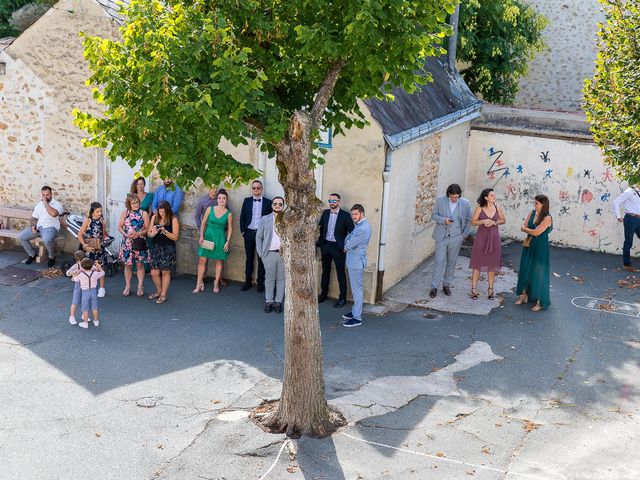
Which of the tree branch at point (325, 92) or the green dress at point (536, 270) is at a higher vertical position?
the tree branch at point (325, 92)

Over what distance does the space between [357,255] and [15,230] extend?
707 centimetres

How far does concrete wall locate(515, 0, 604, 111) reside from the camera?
2272cm

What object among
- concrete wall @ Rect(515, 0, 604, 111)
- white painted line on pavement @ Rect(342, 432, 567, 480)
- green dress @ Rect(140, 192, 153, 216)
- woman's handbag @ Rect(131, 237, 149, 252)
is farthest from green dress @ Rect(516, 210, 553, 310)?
concrete wall @ Rect(515, 0, 604, 111)

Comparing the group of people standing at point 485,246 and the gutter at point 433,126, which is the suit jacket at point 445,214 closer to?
the group of people standing at point 485,246

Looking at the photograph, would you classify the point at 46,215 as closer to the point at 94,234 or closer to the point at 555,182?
the point at 94,234

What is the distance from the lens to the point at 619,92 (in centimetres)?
1138

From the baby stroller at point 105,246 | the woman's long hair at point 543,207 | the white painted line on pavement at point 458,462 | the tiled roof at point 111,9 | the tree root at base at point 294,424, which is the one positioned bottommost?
the white painted line on pavement at point 458,462

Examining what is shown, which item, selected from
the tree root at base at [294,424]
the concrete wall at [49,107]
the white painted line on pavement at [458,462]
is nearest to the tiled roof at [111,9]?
the concrete wall at [49,107]

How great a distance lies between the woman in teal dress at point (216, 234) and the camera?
13719mm

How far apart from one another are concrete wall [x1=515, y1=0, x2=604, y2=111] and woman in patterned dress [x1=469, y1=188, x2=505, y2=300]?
35.1ft

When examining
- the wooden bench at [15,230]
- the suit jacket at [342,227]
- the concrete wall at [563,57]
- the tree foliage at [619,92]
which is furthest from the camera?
the concrete wall at [563,57]

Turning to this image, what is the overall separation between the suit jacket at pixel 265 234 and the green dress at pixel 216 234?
0.88m

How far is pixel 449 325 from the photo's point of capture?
495 inches

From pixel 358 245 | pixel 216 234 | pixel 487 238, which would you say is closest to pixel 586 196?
pixel 487 238
